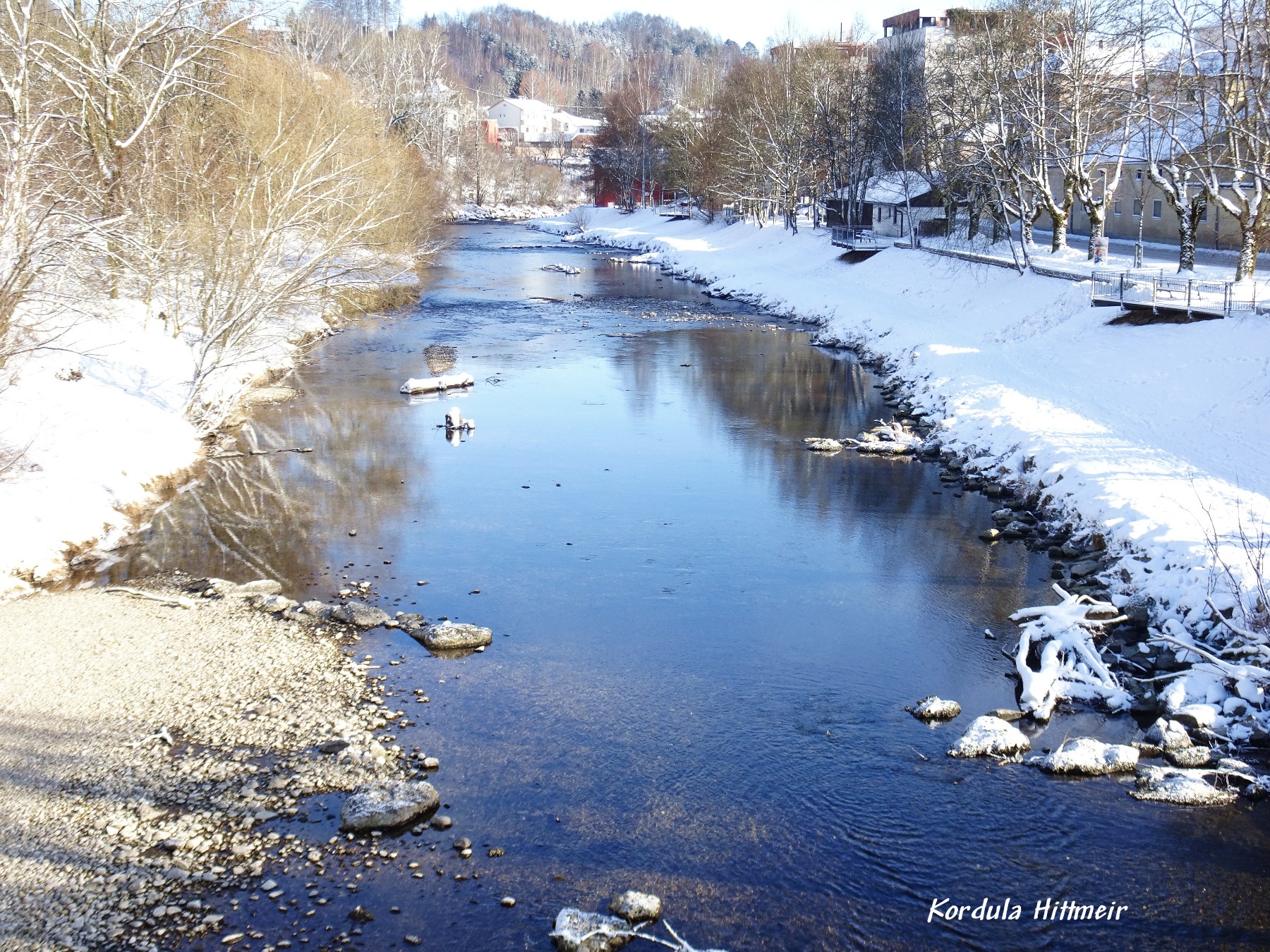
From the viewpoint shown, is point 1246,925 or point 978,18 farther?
point 978,18

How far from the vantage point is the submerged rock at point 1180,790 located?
8859 mm

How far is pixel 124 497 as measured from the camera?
15727 millimetres

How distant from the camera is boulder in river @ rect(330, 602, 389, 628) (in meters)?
11.9

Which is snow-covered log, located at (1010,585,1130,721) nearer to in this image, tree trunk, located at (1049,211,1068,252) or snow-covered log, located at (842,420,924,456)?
snow-covered log, located at (842,420,924,456)

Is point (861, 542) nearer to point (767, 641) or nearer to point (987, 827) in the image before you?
point (767, 641)

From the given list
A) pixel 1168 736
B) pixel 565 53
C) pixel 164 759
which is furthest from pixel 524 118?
pixel 1168 736

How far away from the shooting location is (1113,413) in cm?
1870

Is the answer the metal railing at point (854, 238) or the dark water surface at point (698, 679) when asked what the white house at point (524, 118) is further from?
the dark water surface at point (698, 679)

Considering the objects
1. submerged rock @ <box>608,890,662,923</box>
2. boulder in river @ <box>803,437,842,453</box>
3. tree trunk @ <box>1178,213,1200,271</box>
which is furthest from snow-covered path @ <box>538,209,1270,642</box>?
submerged rock @ <box>608,890,662,923</box>

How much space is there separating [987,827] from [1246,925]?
5.93 ft

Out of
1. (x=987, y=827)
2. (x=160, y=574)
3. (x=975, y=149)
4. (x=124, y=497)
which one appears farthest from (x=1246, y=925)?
(x=975, y=149)

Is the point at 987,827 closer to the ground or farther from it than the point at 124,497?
closer to the ground

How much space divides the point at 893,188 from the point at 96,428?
39.6 meters

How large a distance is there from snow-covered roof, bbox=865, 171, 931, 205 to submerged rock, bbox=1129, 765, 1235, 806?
38.4m
